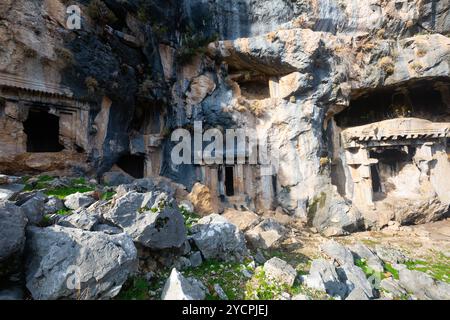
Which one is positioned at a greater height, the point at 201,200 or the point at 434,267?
the point at 201,200

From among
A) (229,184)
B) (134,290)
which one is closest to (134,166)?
(229,184)

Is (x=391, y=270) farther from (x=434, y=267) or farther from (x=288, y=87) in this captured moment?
(x=288, y=87)

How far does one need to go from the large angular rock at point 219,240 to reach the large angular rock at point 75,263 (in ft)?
6.26

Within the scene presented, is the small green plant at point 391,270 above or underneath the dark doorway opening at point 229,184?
underneath

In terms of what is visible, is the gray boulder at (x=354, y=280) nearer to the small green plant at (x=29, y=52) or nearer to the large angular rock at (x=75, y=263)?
the large angular rock at (x=75, y=263)

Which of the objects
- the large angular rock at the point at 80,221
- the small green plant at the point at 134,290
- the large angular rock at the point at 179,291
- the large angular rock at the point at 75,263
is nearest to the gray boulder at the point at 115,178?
the large angular rock at the point at 80,221

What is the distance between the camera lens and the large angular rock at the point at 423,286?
5.16 m

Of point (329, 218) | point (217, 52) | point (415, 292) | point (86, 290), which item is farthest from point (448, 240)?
point (217, 52)

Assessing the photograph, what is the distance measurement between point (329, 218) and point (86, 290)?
36.2ft

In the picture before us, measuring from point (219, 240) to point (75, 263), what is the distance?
309 centimetres

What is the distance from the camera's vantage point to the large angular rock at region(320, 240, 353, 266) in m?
6.45

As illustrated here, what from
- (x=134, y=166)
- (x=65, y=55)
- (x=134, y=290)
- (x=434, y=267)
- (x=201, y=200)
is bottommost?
(x=434, y=267)

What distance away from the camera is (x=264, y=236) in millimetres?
7480
